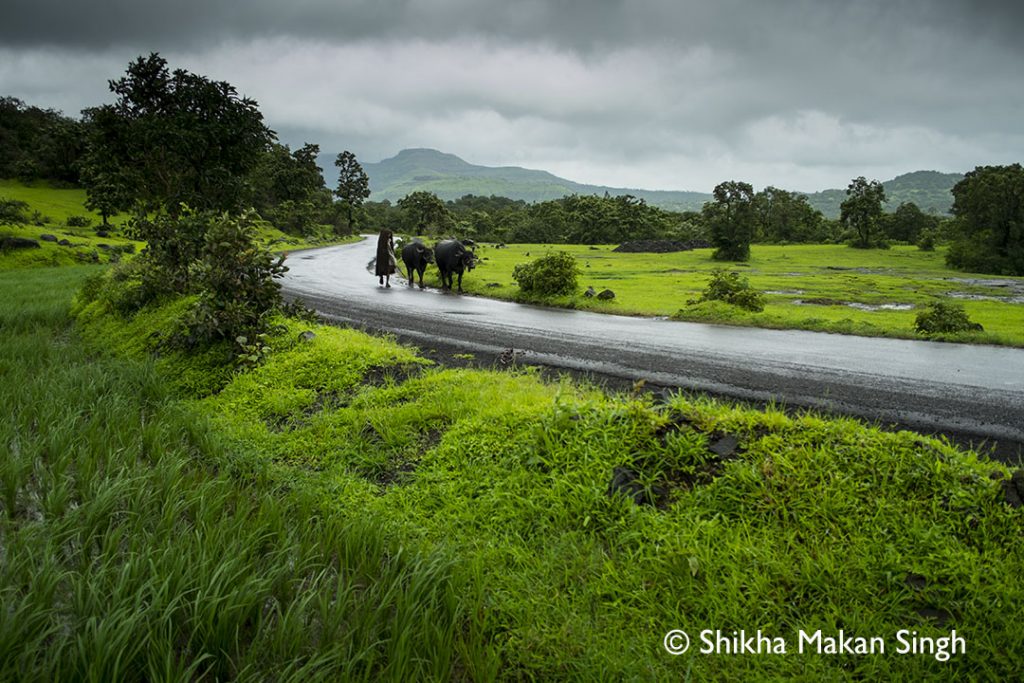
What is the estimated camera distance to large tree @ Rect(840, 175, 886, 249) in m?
58.9

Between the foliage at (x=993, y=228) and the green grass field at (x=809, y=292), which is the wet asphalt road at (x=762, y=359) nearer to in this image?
the green grass field at (x=809, y=292)

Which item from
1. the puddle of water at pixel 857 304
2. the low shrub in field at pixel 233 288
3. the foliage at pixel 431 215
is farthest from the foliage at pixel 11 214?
the puddle of water at pixel 857 304

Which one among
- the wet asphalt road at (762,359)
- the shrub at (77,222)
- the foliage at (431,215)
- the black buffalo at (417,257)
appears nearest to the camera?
the wet asphalt road at (762,359)

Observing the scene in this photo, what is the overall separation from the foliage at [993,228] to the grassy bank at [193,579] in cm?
5138

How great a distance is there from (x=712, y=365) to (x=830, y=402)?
7.42 feet

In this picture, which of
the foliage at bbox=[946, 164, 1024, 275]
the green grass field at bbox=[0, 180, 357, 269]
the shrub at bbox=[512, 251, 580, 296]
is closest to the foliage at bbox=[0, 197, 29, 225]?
the green grass field at bbox=[0, 180, 357, 269]

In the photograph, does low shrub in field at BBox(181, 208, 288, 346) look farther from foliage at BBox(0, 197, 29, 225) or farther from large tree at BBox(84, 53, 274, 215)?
foliage at BBox(0, 197, 29, 225)

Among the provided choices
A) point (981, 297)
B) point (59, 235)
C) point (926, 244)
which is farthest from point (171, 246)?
point (926, 244)

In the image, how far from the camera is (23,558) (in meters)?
2.72

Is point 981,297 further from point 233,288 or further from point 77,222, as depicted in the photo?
point 77,222

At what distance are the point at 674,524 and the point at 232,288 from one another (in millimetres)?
7685

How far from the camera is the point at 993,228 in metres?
40.5

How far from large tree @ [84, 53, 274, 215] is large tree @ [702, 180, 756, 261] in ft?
133

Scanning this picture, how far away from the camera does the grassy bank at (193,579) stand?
2.30 m
